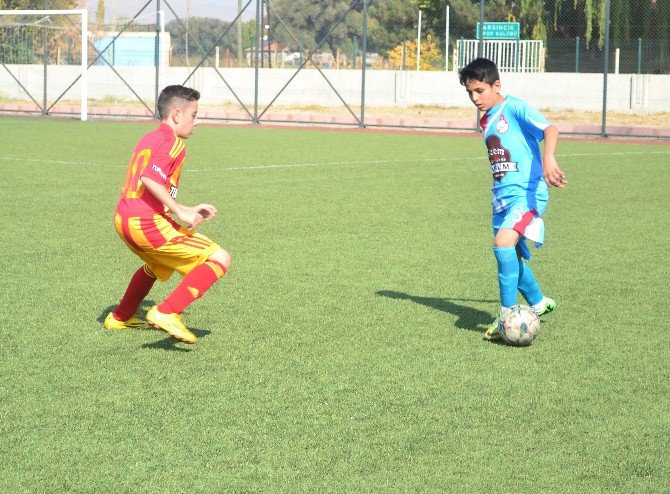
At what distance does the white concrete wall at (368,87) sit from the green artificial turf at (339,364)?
70.3 feet

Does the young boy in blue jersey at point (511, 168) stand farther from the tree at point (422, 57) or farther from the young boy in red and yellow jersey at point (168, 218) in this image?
the tree at point (422, 57)

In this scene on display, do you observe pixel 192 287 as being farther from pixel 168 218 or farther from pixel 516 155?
pixel 516 155

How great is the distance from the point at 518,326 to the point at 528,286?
0.62 m

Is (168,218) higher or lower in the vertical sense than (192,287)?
higher

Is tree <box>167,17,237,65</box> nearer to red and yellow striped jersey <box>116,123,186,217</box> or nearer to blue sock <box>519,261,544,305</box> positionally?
blue sock <box>519,261,544,305</box>

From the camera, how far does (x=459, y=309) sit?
626 centimetres

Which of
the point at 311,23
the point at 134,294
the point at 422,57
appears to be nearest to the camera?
the point at 134,294

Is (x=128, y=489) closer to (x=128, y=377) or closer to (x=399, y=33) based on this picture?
(x=128, y=377)

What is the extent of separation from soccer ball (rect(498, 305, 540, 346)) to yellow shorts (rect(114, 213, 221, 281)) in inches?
58.6

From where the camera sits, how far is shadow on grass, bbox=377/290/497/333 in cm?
585

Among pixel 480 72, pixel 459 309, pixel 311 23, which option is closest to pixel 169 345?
pixel 459 309

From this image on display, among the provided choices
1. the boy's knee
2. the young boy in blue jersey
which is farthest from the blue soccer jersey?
the boy's knee

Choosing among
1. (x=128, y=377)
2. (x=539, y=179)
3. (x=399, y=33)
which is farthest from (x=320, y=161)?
(x=399, y=33)

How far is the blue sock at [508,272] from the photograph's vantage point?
5531 millimetres
